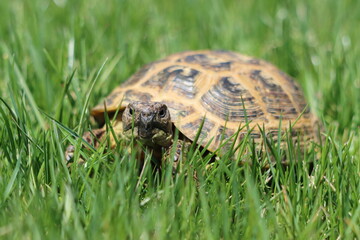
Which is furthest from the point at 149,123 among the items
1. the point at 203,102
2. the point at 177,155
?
the point at 203,102

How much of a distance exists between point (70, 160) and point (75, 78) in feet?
3.21

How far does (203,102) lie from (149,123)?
66cm

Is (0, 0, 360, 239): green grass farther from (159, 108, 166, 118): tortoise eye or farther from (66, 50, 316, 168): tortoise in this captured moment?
(159, 108, 166, 118): tortoise eye

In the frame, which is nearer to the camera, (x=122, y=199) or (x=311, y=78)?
(x=122, y=199)

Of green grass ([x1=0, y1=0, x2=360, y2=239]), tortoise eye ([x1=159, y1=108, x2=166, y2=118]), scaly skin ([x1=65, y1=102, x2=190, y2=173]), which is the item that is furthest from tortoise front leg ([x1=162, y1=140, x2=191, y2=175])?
tortoise eye ([x1=159, y1=108, x2=166, y2=118])

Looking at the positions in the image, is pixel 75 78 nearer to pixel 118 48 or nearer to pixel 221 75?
pixel 221 75

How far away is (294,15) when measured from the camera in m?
6.50

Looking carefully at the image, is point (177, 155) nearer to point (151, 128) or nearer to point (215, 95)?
point (151, 128)

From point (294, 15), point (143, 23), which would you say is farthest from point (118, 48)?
point (294, 15)

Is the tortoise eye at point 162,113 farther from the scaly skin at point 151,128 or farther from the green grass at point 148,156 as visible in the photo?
the green grass at point 148,156

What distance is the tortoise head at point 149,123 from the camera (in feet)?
10.8

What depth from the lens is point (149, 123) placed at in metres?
3.30

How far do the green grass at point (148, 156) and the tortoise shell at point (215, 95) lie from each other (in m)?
0.29

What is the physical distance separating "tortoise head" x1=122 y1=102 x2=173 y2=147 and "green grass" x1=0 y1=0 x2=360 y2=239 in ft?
0.51
